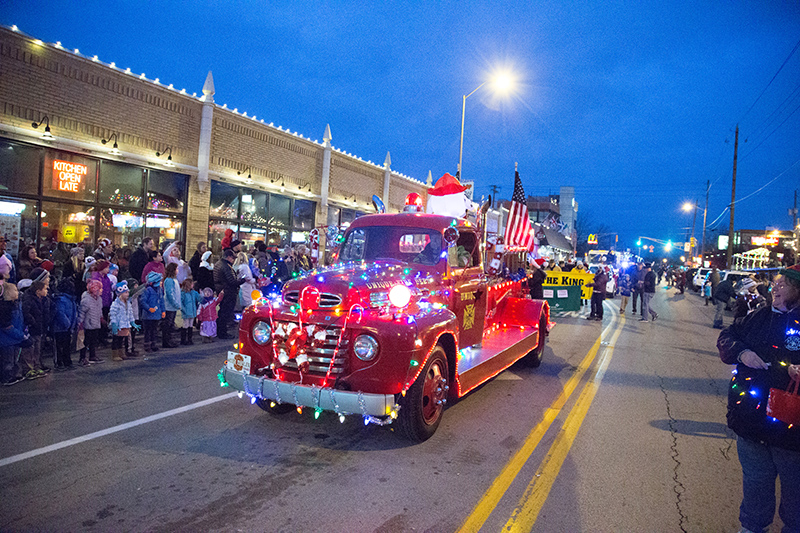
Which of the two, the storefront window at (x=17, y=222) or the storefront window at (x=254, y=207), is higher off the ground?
the storefront window at (x=254, y=207)

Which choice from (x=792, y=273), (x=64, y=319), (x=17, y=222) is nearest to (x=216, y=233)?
(x=17, y=222)

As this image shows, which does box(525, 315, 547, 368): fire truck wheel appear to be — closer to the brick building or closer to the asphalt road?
the asphalt road

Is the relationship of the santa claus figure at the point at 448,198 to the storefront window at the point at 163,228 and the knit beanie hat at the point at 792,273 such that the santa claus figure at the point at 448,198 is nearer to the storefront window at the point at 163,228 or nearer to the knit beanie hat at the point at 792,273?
the knit beanie hat at the point at 792,273

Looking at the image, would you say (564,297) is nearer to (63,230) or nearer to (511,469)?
(511,469)

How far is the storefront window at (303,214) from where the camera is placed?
2131cm

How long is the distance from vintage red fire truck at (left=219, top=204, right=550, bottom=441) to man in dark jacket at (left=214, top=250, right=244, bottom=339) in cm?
479

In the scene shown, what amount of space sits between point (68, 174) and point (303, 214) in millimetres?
9912

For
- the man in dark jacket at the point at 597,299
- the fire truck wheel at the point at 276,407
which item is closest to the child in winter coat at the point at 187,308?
the fire truck wheel at the point at 276,407

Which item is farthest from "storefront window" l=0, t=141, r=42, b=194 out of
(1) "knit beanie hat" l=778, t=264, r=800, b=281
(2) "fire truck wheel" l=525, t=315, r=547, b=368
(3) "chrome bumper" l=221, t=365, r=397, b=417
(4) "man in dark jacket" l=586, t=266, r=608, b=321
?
(4) "man in dark jacket" l=586, t=266, r=608, b=321

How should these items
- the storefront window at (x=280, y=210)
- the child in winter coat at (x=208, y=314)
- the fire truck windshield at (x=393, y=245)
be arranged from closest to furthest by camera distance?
1. the fire truck windshield at (x=393, y=245)
2. the child in winter coat at (x=208, y=314)
3. the storefront window at (x=280, y=210)

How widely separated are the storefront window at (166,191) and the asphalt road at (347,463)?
9237 mm

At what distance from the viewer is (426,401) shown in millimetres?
4969

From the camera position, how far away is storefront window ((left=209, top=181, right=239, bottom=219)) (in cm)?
1703

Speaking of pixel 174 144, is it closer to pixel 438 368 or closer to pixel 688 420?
pixel 438 368
